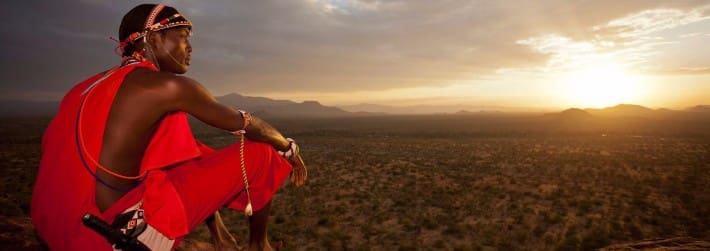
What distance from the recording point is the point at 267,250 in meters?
2.48

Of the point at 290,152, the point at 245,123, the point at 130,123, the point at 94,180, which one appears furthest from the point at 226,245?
the point at 130,123

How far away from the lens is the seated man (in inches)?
61.4

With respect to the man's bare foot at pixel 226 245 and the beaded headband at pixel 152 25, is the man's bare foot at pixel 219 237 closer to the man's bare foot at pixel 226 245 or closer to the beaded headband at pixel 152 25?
the man's bare foot at pixel 226 245

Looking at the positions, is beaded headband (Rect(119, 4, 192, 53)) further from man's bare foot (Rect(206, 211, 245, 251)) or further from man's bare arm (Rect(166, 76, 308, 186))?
man's bare foot (Rect(206, 211, 245, 251))

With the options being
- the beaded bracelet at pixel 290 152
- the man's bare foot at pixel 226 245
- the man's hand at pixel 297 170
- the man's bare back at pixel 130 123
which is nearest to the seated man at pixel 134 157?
the man's bare back at pixel 130 123

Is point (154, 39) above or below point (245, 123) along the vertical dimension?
above

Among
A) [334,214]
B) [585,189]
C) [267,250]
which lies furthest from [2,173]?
[585,189]

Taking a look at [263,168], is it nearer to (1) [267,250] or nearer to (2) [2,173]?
(1) [267,250]

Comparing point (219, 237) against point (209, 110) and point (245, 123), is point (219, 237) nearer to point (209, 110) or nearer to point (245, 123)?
point (245, 123)

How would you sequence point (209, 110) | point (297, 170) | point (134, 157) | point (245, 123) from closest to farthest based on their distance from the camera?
point (134, 157)
point (209, 110)
point (245, 123)
point (297, 170)

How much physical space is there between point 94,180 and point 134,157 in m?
0.19

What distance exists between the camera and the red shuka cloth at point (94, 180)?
5.10ft

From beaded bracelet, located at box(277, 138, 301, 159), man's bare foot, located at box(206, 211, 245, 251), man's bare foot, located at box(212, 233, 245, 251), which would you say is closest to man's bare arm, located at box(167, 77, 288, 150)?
beaded bracelet, located at box(277, 138, 301, 159)

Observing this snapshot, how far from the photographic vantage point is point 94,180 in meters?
1.56
